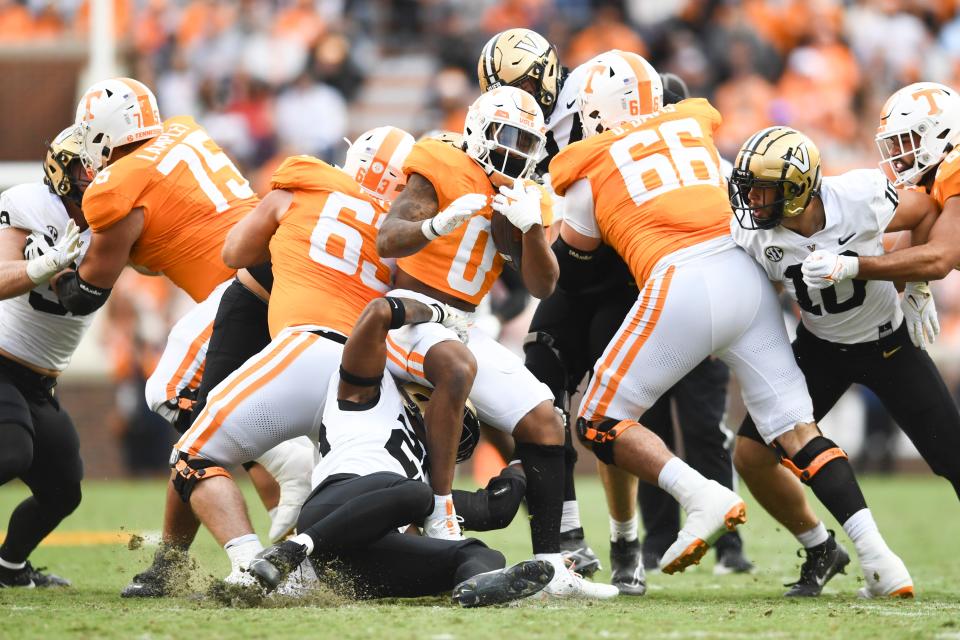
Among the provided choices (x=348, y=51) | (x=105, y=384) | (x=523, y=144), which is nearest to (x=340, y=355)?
(x=523, y=144)

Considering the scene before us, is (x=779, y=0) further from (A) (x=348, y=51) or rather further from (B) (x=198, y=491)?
(B) (x=198, y=491)

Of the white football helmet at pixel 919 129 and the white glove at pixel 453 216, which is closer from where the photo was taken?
the white glove at pixel 453 216

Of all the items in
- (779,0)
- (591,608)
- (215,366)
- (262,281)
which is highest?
(779,0)

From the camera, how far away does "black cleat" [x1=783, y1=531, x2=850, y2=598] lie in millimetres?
5562

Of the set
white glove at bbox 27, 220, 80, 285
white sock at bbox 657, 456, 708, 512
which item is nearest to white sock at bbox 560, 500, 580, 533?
white sock at bbox 657, 456, 708, 512

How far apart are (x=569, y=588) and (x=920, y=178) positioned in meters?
2.24

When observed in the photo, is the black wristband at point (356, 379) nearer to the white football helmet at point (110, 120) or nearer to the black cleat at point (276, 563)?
the black cleat at point (276, 563)

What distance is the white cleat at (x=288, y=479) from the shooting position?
18.8 feet

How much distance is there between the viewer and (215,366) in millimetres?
5633

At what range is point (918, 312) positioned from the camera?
5312mm

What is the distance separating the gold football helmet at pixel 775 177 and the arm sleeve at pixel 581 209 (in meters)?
0.66

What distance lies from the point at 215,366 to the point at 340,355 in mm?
805

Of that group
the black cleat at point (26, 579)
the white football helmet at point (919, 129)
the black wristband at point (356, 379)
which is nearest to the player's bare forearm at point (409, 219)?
the black wristband at point (356, 379)

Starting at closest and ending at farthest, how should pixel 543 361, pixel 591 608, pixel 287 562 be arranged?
pixel 287 562, pixel 591 608, pixel 543 361
